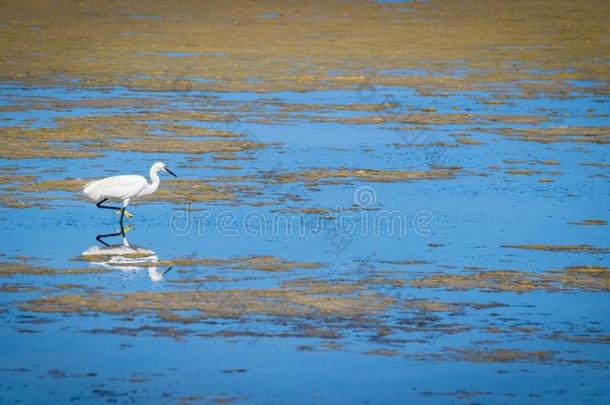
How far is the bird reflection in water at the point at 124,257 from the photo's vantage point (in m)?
10.8

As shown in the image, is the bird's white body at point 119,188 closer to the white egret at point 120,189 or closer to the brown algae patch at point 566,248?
the white egret at point 120,189

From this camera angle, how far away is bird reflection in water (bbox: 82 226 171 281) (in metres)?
10.8

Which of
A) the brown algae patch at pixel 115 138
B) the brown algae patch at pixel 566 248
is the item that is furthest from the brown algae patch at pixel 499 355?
the brown algae patch at pixel 115 138

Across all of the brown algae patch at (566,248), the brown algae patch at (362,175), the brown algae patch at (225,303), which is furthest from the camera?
the brown algae patch at (362,175)

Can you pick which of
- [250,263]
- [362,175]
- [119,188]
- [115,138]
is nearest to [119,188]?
[119,188]

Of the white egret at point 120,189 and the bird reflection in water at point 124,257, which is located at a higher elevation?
the white egret at point 120,189

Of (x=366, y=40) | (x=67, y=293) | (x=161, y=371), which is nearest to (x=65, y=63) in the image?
(x=366, y=40)

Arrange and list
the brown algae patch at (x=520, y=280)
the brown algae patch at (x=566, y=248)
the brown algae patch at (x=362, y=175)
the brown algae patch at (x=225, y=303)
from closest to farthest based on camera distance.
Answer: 1. the brown algae patch at (x=225, y=303)
2. the brown algae patch at (x=520, y=280)
3. the brown algae patch at (x=566, y=248)
4. the brown algae patch at (x=362, y=175)

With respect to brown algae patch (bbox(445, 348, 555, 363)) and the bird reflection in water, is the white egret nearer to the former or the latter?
the bird reflection in water

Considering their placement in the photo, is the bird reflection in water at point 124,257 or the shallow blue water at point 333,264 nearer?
the shallow blue water at point 333,264

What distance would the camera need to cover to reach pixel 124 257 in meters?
11.2

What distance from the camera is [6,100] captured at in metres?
21.8

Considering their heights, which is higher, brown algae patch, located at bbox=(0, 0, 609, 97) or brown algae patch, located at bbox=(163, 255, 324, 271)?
brown algae patch, located at bbox=(0, 0, 609, 97)

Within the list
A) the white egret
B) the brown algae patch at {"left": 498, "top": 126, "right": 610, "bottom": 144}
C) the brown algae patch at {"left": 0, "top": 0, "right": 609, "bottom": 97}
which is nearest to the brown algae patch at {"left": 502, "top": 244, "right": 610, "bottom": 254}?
the white egret
